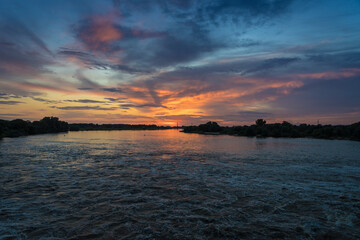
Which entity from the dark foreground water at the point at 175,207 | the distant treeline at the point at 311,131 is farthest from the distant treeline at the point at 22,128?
the distant treeline at the point at 311,131

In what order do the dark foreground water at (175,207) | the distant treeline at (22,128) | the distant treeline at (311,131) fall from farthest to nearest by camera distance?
the distant treeline at (311,131) → the distant treeline at (22,128) → the dark foreground water at (175,207)

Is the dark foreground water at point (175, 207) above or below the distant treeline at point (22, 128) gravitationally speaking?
below

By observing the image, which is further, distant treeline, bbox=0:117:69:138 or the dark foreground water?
distant treeline, bbox=0:117:69:138

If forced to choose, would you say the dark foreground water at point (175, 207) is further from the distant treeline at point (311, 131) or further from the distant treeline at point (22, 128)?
the distant treeline at point (311, 131)

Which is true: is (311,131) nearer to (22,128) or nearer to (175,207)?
(175,207)

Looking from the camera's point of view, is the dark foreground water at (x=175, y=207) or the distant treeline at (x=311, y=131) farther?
the distant treeline at (x=311, y=131)

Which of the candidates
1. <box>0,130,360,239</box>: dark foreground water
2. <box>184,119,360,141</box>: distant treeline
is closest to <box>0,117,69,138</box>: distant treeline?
<box>0,130,360,239</box>: dark foreground water

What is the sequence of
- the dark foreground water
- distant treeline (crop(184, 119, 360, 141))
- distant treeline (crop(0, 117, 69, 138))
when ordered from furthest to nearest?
distant treeline (crop(184, 119, 360, 141)) < distant treeline (crop(0, 117, 69, 138)) < the dark foreground water

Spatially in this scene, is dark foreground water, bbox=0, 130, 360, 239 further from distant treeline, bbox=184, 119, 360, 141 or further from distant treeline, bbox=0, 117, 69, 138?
distant treeline, bbox=184, 119, 360, 141

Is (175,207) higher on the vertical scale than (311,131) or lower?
lower

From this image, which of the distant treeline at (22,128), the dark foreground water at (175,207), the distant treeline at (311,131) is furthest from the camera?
the distant treeline at (311,131)

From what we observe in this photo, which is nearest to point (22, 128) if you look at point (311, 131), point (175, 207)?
point (175, 207)

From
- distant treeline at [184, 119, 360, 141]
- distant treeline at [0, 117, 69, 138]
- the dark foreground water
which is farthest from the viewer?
distant treeline at [184, 119, 360, 141]

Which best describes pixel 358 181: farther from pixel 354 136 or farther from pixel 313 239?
pixel 354 136
